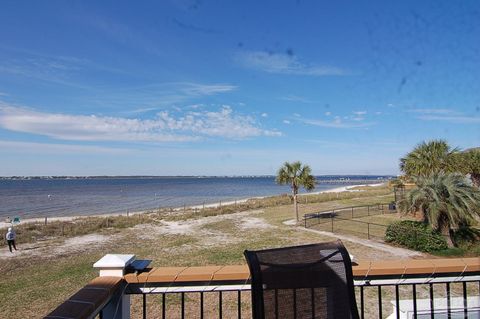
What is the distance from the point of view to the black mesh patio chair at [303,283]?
6.73 ft

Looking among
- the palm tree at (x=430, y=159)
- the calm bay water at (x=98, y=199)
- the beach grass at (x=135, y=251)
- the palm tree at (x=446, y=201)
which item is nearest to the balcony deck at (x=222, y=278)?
the beach grass at (x=135, y=251)

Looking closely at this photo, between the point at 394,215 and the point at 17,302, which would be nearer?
the point at 17,302

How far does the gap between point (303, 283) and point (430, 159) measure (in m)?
Result: 23.5

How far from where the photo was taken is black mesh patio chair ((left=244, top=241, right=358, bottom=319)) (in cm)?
205

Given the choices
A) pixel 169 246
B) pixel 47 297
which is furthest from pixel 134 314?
pixel 169 246

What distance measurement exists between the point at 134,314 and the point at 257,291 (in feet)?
26.9

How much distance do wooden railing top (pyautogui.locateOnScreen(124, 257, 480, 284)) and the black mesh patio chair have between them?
53 centimetres

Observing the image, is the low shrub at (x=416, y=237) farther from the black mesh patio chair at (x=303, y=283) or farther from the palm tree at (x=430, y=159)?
the black mesh patio chair at (x=303, y=283)

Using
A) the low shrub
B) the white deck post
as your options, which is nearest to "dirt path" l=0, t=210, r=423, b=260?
the low shrub

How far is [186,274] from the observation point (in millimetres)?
2598

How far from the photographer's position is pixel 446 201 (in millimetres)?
14766

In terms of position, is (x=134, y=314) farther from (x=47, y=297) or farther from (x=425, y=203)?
(x=425, y=203)

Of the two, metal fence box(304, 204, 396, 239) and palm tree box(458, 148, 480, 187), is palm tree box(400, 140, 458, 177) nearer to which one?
palm tree box(458, 148, 480, 187)

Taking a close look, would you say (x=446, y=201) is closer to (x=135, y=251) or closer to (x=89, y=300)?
(x=135, y=251)
